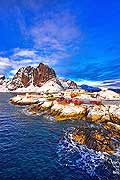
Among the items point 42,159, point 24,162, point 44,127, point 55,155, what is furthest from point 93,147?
point 44,127

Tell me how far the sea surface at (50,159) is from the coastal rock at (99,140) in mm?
1169

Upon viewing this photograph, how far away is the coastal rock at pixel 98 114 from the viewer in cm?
5934

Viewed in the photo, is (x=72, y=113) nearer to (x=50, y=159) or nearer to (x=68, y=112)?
(x=68, y=112)

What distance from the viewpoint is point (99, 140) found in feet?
123

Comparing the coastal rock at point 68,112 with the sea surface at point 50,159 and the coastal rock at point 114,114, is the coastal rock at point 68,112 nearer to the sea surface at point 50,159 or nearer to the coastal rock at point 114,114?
the coastal rock at point 114,114

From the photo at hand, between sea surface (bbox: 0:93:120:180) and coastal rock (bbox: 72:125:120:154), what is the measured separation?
1.17 meters

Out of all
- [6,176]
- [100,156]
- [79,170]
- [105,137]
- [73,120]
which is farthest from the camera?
[73,120]

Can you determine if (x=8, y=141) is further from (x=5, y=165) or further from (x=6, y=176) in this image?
(x=6, y=176)

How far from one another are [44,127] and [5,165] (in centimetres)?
2290

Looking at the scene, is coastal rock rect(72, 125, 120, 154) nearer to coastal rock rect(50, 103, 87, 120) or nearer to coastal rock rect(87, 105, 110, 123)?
coastal rock rect(87, 105, 110, 123)

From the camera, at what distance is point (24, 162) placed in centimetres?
3011

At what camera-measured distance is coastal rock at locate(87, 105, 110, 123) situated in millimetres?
59344

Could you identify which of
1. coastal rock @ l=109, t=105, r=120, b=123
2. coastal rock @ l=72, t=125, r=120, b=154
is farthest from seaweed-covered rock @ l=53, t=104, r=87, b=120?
coastal rock @ l=72, t=125, r=120, b=154

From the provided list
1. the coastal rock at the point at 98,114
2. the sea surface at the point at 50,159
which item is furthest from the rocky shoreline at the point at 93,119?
the sea surface at the point at 50,159
